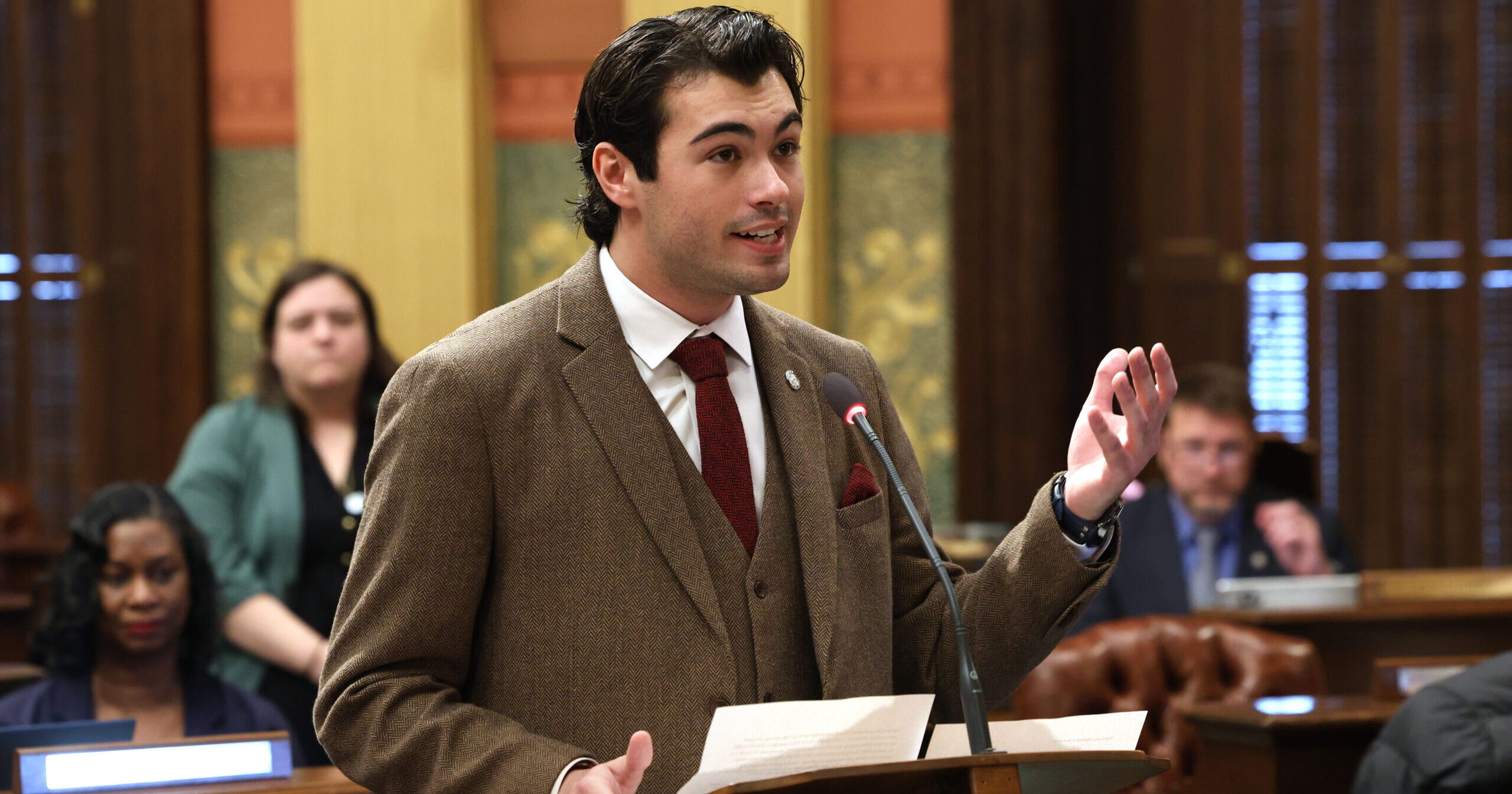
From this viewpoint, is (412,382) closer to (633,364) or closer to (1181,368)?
(633,364)

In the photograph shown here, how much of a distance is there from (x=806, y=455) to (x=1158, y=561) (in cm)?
273

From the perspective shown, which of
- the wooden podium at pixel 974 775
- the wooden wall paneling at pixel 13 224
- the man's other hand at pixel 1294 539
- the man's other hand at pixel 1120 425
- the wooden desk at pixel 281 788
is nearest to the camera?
the wooden podium at pixel 974 775

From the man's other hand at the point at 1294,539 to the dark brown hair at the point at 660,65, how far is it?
3008 mm

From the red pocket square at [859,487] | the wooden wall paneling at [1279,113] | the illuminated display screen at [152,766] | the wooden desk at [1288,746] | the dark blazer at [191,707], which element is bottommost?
the wooden desk at [1288,746]

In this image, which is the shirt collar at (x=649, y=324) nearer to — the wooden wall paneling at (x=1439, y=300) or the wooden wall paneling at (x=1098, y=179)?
the wooden wall paneling at (x=1098, y=179)

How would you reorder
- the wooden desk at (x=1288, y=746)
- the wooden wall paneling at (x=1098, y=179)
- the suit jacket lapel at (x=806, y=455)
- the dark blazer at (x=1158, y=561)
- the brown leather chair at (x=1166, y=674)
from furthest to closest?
1. the wooden wall paneling at (x=1098, y=179)
2. the dark blazer at (x=1158, y=561)
3. the brown leather chair at (x=1166, y=674)
4. the wooden desk at (x=1288, y=746)
5. the suit jacket lapel at (x=806, y=455)

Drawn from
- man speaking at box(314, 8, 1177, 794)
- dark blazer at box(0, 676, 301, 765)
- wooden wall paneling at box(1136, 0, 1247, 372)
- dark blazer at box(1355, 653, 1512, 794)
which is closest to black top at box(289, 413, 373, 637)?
dark blazer at box(0, 676, 301, 765)

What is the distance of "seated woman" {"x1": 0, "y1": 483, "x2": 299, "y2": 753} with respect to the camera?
3209 millimetres

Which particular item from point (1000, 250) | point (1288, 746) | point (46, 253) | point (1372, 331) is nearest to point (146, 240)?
point (46, 253)

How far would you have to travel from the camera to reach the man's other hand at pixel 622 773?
57.9 inches

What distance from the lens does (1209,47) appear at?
18.4 ft

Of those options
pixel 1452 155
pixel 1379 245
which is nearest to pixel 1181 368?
pixel 1379 245

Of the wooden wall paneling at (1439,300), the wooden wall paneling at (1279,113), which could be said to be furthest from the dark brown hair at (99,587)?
the wooden wall paneling at (1439,300)

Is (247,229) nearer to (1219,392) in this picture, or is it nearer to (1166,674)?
(1219,392)
